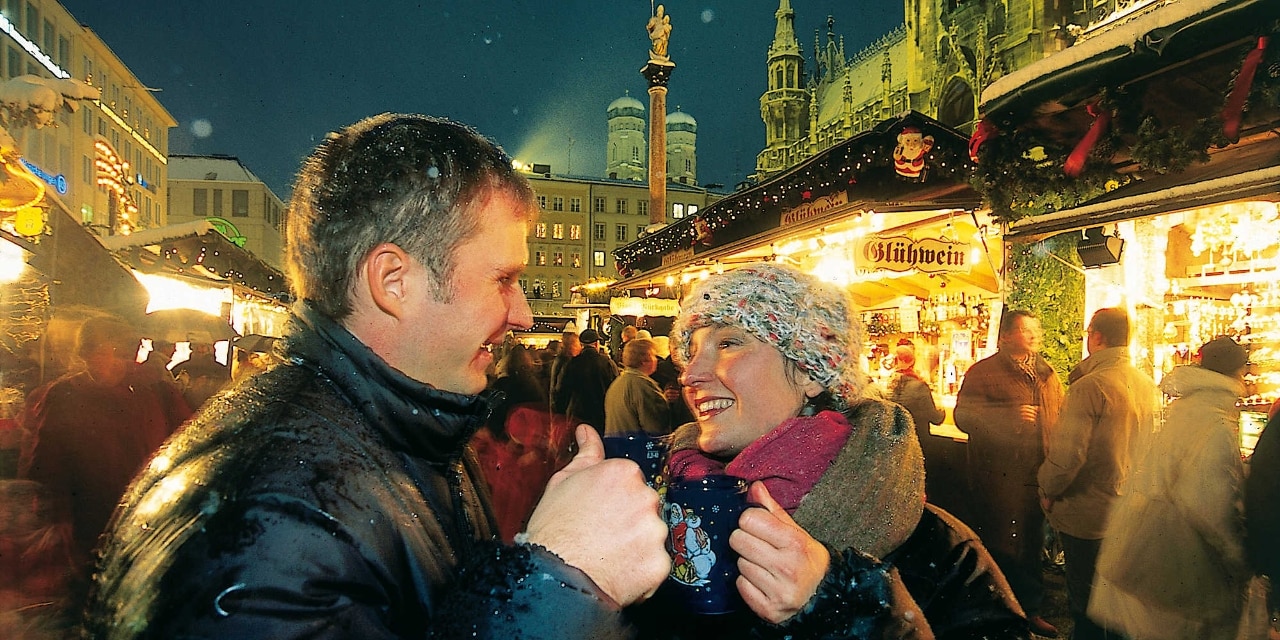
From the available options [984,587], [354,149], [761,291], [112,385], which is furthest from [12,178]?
[984,587]

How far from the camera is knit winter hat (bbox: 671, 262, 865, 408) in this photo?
215 centimetres

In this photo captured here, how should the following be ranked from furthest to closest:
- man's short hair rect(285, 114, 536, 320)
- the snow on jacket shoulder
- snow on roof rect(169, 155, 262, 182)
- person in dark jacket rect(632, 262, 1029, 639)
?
1. snow on roof rect(169, 155, 262, 182)
2. person in dark jacket rect(632, 262, 1029, 639)
3. man's short hair rect(285, 114, 536, 320)
4. the snow on jacket shoulder

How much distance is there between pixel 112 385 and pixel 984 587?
4456 millimetres

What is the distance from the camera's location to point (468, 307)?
4.31 ft

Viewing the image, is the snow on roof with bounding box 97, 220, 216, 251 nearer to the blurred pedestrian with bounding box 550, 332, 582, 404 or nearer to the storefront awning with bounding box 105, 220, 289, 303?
the storefront awning with bounding box 105, 220, 289, 303

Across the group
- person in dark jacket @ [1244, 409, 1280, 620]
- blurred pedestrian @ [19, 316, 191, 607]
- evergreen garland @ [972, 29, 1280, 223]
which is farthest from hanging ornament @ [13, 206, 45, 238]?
person in dark jacket @ [1244, 409, 1280, 620]

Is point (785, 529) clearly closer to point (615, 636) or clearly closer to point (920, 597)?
point (615, 636)

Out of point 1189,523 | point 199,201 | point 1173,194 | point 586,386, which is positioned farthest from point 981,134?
point 199,201

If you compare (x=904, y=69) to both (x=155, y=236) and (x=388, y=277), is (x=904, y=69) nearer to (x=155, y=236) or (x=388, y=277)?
(x=155, y=236)

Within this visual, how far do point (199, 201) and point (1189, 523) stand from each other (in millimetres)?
73056

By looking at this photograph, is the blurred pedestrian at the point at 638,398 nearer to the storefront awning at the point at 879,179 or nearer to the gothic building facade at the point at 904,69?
the storefront awning at the point at 879,179

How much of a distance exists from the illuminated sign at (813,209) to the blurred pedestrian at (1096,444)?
2.32m

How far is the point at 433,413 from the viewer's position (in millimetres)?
1269

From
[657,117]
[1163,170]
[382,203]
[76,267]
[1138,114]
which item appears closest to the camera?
[382,203]
